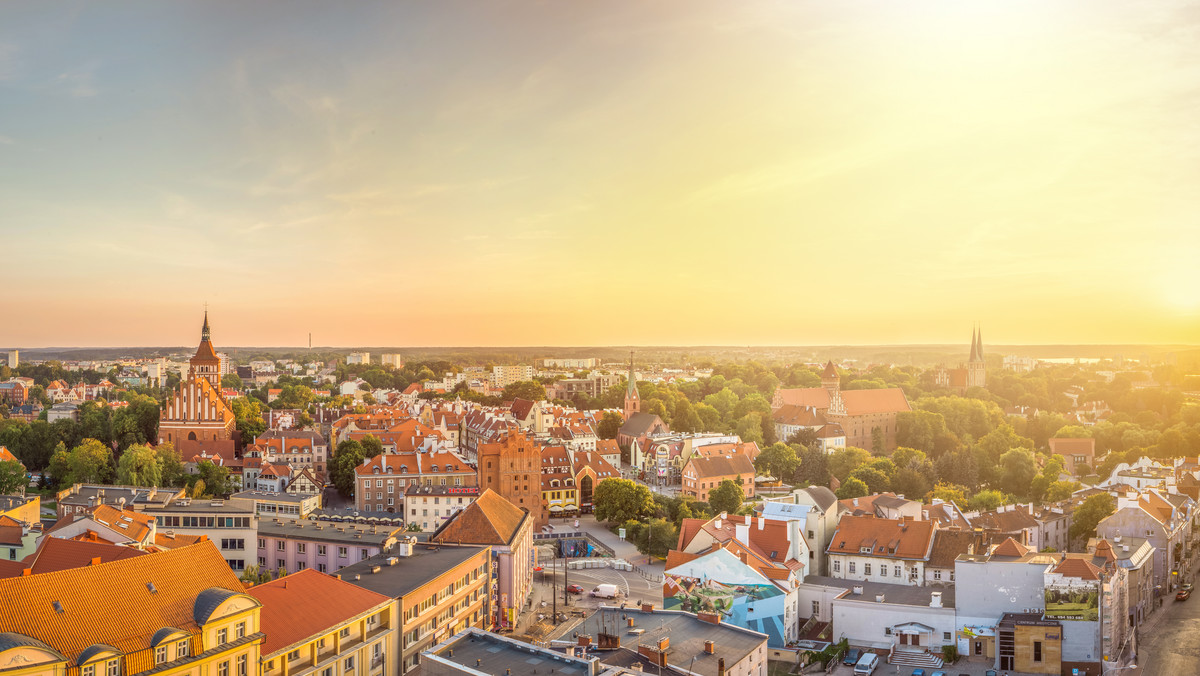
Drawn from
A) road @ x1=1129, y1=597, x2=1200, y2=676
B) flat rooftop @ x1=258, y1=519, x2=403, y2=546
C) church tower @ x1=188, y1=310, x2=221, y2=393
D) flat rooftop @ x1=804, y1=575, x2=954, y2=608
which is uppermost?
church tower @ x1=188, y1=310, x2=221, y2=393

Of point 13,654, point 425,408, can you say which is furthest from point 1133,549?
point 425,408

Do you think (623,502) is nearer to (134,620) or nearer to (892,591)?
(892,591)

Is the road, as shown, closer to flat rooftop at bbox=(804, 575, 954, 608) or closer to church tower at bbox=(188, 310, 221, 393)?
flat rooftop at bbox=(804, 575, 954, 608)

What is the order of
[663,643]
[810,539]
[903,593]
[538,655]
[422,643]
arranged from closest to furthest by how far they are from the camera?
→ [538,655], [663,643], [422,643], [903,593], [810,539]

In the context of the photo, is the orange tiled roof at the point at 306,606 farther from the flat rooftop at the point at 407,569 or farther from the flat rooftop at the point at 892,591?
the flat rooftop at the point at 892,591

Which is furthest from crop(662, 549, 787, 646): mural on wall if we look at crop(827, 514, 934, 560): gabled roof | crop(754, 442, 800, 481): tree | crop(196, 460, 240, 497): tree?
crop(196, 460, 240, 497): tree

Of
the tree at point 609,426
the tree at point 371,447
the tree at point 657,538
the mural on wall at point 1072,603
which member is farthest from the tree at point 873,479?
the tree at point 371,447

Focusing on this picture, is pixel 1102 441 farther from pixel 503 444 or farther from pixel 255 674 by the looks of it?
pixel 255 674
